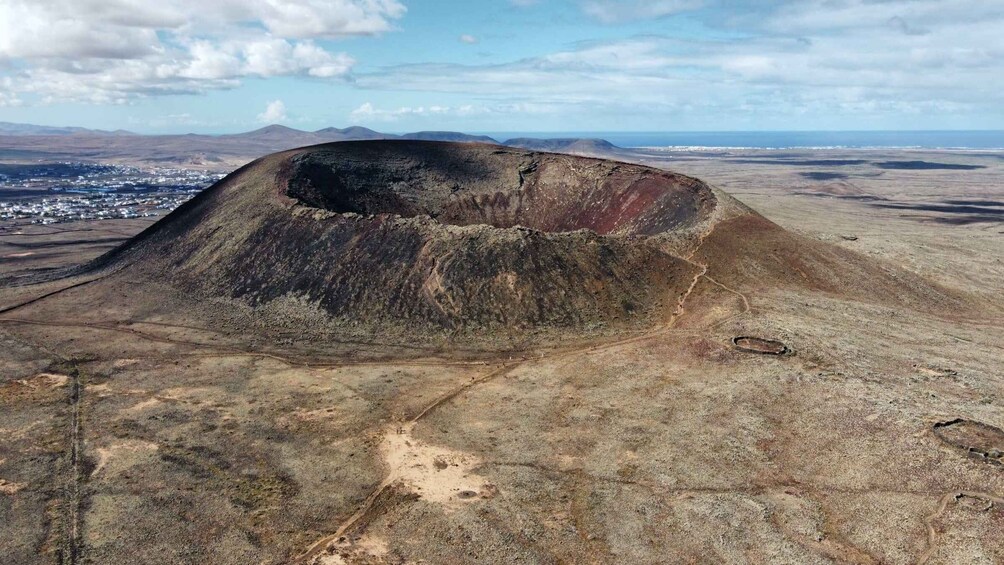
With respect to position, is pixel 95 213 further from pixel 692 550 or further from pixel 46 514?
pixel 692 550

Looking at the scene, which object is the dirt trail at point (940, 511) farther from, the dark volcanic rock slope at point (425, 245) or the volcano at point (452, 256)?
the dark volcanic rock slope at point (425, 245)

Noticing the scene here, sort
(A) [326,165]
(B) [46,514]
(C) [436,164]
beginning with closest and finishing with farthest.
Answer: (B) [46,514], (A) [326,165], (C) [436,164]

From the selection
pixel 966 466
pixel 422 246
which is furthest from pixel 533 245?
pixel 966 466

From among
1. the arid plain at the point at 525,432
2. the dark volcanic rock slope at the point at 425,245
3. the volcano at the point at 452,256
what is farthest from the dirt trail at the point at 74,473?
the dark volcanic rock slope at the point at 425,245

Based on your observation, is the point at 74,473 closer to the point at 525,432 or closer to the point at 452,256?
the point at 525,432

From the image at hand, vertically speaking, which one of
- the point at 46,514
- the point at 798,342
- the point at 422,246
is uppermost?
the point at 422,246

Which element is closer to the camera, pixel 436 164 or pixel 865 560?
pixel 865 560

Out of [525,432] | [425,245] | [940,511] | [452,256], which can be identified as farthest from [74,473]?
[940,511]
